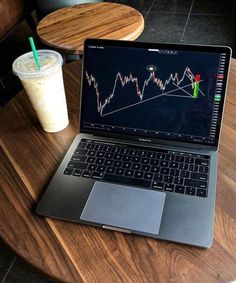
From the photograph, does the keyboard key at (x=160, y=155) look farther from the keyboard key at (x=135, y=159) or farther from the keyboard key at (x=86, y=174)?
the keyboard key at (x=86, y=174)

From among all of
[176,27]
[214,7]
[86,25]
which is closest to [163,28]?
[176,27]

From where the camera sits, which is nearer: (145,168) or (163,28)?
(145,168)

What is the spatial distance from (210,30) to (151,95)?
2.00 m

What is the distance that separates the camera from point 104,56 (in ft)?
2.33

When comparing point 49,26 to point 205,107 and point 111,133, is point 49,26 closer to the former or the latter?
point 111,133

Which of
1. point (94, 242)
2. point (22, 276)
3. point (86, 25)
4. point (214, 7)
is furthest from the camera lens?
point (214, 7)

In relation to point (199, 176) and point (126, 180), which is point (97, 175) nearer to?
point (126, 180)

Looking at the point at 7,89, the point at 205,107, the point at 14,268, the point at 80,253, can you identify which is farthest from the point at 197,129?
the point at 7,89

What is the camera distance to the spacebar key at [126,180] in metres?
0.64

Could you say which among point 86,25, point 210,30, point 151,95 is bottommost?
point 210,30

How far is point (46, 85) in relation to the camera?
714 millimetres

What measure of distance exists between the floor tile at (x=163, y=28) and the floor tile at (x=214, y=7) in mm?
173

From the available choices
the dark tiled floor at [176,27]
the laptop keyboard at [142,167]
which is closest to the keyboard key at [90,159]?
the laptop keyboard at [142,167]

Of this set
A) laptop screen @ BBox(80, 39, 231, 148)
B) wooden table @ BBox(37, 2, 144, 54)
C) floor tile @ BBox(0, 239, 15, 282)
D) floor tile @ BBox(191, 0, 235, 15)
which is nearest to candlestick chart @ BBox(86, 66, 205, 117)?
laptop screen @ BBox(80, 39, 231, 148)
